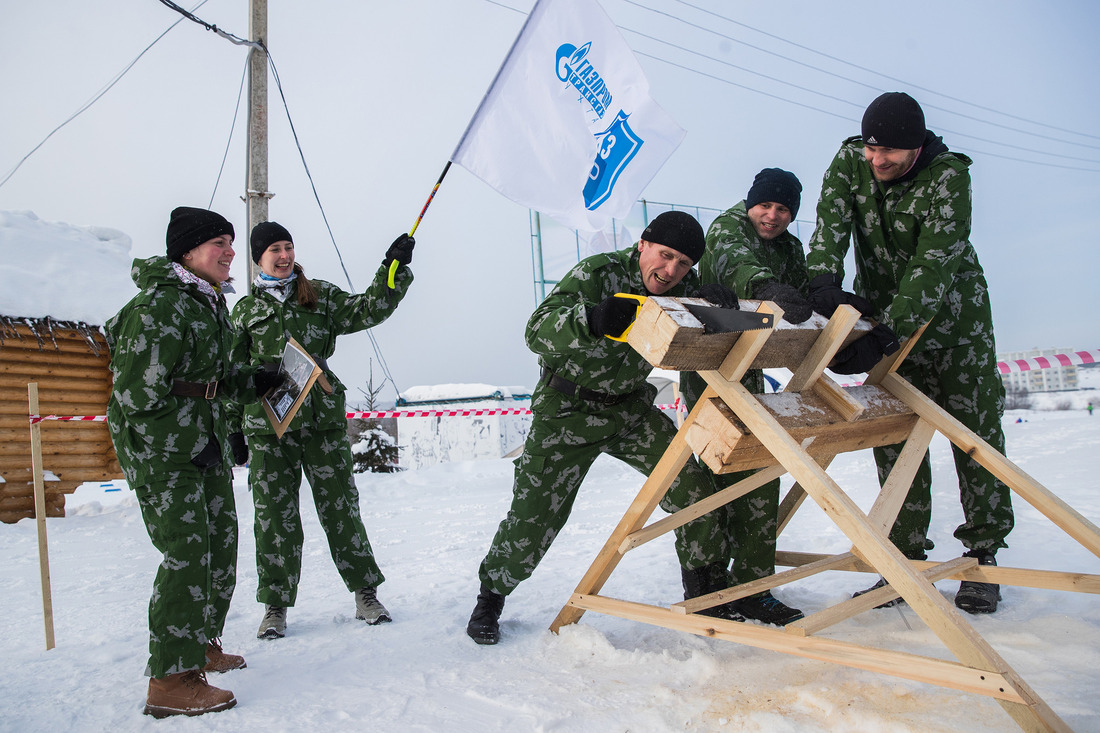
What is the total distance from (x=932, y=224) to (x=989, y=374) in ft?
2.55

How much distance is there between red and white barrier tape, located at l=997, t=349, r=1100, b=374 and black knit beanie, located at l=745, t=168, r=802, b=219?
6618mm

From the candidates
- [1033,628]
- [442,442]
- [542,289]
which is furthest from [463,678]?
[442,442]

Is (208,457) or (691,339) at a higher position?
(691,339)

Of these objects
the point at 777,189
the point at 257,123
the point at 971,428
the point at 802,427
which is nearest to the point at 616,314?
the point at 802,427

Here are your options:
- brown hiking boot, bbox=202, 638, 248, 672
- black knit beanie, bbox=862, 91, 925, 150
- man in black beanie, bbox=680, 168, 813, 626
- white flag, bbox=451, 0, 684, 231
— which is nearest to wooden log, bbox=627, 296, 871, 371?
man in black beanie, bbox=680, 168, 813, 626

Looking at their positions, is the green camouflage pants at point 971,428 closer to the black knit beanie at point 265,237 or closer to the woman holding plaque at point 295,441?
the woman holding plaque at point 295,441

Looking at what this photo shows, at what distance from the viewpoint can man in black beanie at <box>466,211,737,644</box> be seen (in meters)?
2.94

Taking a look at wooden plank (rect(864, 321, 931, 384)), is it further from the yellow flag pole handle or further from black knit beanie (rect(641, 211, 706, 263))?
the yellow flag pole handle

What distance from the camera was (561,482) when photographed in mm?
3023

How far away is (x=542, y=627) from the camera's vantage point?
10.4 feet

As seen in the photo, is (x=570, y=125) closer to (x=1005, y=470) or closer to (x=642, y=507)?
(x=642, y=507)

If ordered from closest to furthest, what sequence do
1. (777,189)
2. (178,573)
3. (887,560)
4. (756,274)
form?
(887,560) < (178,573) < (756,274) < (777,189)

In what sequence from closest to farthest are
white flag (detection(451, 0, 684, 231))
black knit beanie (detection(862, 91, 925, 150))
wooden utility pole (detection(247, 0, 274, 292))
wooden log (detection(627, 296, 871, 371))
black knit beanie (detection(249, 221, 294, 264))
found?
wooden log (detection(627, 296, 871, 371))
black knit beanie (detection(862, 91, 925, 150))
black knit beanie (detection(249, 221, 294, 264))
white flag (detection(451, 0, 684, 231))
wooden utility pole (detection(247, 0, 274, 292))

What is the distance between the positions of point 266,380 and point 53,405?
25.3 ft
